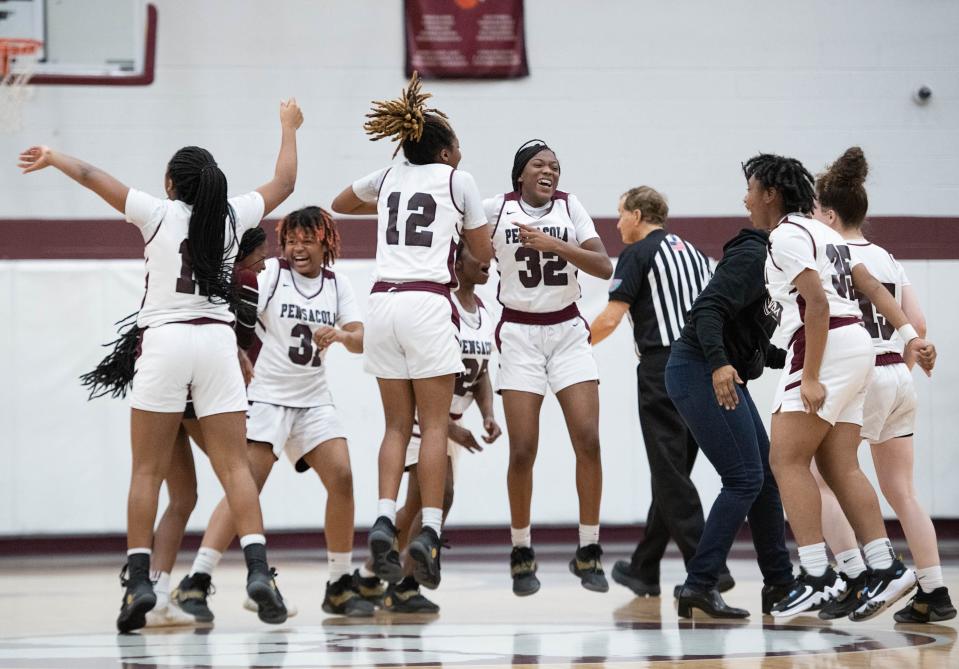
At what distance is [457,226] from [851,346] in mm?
1684

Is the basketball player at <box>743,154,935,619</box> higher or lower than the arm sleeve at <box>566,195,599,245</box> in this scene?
lower

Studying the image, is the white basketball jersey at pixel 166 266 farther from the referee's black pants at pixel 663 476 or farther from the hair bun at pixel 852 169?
the hair bun at pixel 852 169

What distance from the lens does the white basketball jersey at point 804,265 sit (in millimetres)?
4841

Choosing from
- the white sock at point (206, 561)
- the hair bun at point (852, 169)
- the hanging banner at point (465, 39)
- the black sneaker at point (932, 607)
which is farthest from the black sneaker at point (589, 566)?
the hanging banner at point (465, 39)

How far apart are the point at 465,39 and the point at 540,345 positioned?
521 cm

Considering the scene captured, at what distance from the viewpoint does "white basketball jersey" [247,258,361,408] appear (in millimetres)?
5711

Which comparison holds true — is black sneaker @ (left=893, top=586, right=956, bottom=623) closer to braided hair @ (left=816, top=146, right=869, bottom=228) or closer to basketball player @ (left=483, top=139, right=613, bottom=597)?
basketball player @ (left=483, top=139, right=613, bottom=597)

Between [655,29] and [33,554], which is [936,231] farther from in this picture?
[33,554]

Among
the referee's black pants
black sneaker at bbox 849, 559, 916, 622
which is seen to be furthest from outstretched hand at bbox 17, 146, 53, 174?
black sneaker at bbox 849, 559, 916, 622

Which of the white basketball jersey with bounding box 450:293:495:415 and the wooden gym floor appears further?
the white basketball jersey with bounding box 450:293:495:415

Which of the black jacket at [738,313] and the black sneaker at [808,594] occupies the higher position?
the black jacket at [738,313]

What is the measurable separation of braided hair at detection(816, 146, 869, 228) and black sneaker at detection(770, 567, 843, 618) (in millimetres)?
1516

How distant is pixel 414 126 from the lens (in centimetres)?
521

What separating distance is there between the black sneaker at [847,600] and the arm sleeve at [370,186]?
2.57m
